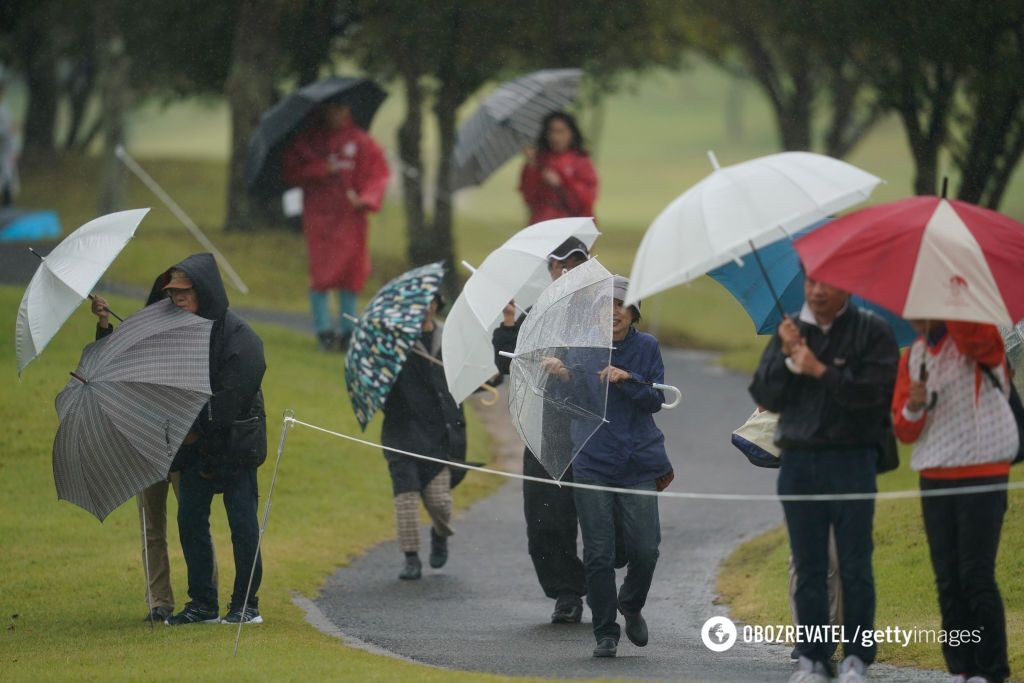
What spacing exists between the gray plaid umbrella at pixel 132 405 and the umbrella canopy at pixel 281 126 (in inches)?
323

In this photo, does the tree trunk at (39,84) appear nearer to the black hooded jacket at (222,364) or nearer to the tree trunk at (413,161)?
the tree trunk at (413,161)

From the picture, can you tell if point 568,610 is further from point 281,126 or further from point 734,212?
point 281,126

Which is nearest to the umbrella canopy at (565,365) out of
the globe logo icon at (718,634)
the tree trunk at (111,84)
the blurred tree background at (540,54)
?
the globe logo icon at (718,634)

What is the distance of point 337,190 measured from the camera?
1683cm

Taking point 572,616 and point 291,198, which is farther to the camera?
point 291,198

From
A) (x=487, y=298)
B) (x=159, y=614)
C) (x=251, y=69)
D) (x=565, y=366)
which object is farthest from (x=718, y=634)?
(x=251, y=69)

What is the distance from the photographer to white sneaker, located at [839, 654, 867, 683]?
6469 millimetres

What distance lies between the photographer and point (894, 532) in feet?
34.7

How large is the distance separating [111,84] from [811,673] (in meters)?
25.8

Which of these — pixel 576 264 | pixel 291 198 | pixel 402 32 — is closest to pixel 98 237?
pixel 576 264

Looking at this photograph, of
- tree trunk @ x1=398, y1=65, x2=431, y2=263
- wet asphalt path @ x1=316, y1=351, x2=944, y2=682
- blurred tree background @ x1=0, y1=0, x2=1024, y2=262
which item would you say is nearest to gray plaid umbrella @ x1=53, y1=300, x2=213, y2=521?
wet asphalt path @ x1=316, y1=351, x2=944, y2=682

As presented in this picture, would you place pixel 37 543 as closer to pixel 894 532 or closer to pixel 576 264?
pixel 576 264

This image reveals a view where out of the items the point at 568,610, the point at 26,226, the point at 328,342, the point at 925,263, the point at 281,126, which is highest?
the point at 281,126

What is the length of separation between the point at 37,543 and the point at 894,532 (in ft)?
20.2
